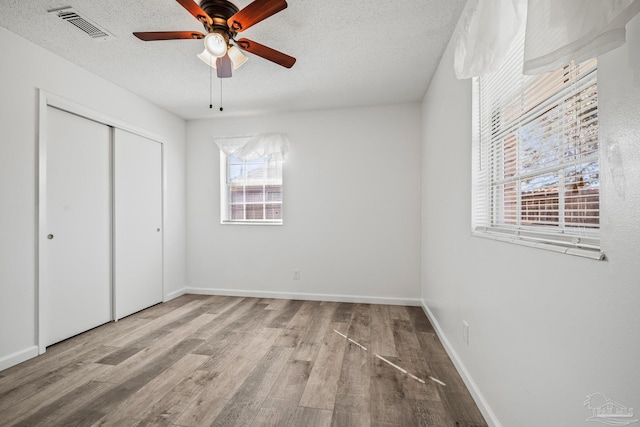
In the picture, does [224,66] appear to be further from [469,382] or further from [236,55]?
[469,382]

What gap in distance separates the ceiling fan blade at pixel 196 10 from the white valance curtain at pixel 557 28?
4.83 feet

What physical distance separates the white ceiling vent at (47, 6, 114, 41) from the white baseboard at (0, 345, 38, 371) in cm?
244

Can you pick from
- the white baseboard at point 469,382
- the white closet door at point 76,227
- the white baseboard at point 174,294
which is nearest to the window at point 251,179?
the white baseboard at point 174,294

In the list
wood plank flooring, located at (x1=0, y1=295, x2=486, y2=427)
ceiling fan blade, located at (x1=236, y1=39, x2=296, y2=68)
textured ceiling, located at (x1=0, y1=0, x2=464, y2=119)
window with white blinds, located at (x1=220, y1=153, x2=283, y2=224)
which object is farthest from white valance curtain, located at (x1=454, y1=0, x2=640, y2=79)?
window with white blinds, located at (x1=220, y1=153, x2=283, y2=224)

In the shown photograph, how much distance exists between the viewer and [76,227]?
2.68 metres

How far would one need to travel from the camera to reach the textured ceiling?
76.0 inches

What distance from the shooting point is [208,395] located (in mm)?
1782

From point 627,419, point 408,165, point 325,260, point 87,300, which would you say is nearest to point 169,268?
point 87,300

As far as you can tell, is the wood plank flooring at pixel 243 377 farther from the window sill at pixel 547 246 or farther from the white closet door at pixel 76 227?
the window sill at pixel 547 246

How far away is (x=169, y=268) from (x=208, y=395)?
2.47 metres

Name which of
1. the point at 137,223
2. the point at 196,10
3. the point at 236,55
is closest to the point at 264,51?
the point at 236,55

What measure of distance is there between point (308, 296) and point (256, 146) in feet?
6.88

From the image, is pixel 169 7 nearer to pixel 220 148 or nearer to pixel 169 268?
pixel 220 148

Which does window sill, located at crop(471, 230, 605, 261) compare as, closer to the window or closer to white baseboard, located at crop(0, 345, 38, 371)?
the window
